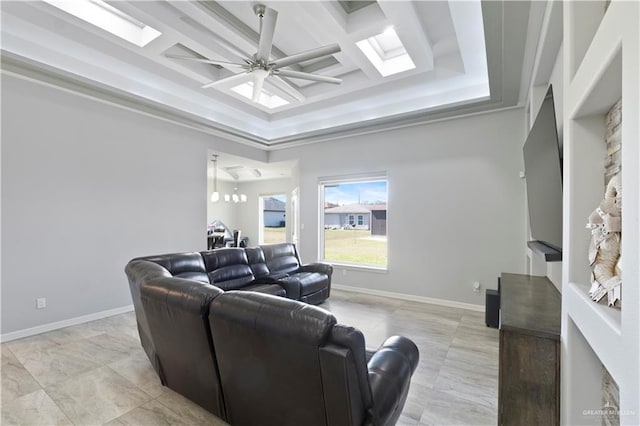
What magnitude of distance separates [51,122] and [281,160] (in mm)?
3798

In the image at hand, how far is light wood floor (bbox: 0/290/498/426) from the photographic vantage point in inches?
77.9

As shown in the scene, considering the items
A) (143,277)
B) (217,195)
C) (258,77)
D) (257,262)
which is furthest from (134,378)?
(217,195)

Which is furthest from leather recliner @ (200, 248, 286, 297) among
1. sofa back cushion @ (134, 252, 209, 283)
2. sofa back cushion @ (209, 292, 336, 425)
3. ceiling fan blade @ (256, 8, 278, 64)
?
ceiling fan blade @ (256, 8, 278, 64)

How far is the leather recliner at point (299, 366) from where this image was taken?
120 cm

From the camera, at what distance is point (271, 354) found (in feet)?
4.43

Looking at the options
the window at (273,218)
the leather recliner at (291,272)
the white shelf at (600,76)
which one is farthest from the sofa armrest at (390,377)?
the window at (273,218)

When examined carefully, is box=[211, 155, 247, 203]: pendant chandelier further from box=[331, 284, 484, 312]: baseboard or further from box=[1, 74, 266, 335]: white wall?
box=[331, 284, 484, 312]: baseboard

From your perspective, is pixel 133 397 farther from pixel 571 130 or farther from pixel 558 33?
pixel 558 33

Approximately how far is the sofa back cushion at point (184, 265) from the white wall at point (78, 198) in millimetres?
1277

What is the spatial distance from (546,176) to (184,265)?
11.9 ft

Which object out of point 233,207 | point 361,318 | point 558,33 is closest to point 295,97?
point 558,33

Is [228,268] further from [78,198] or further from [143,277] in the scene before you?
[78,198]

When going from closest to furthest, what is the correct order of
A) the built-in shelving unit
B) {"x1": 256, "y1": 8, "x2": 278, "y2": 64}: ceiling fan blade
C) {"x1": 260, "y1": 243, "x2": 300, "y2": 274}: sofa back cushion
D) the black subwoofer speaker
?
the built-in shelving unit < {"x1": 256, "y1": 8, "x2": 278, "y2": 64}: ceiling fan blade < the black subwoofer speaker < {"x1": 260, "y1": 243, "x2": 300, "y2": 274}: sofa back cushion

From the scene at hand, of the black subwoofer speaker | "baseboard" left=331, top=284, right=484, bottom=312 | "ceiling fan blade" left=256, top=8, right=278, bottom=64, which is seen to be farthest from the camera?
"baseboard" left=331, top=284, right=484, bottom=312
